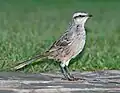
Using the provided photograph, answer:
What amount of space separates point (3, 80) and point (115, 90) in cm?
192

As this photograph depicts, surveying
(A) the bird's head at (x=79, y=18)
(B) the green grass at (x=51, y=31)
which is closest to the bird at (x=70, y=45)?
(A) the bird's head at (x=79, y=18)

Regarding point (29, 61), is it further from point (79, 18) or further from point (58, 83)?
point (79, 18)

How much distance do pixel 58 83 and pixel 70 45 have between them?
0.74 metres

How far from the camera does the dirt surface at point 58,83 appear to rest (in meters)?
10.0

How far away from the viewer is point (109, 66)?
39.8ft

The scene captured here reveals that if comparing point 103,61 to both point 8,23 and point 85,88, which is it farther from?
point 8,23

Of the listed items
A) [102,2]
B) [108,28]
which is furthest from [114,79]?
[102,2]

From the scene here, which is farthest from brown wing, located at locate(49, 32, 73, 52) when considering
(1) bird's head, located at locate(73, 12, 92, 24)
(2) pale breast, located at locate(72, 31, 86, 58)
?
(1) bird's head, located at locate(73, 12, 92, 24)

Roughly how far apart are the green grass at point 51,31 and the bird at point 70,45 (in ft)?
2.12

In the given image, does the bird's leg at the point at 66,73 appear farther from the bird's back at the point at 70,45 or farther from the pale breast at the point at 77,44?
the pale breast at the point at 77,44

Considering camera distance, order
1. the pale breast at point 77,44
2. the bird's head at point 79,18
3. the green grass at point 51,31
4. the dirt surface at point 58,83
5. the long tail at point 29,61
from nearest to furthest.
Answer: the dirt surface at point 58,83
the pale breast at point 77,44
the bird's head at point 79,18
the long tail at point 29,61
the green grass at point 51,31

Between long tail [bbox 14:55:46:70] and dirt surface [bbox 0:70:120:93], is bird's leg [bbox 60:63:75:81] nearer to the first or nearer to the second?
dirt surface [bbox 0:70:120:93]

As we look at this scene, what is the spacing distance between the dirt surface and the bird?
0.28m

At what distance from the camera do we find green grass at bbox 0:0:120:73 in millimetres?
12203
